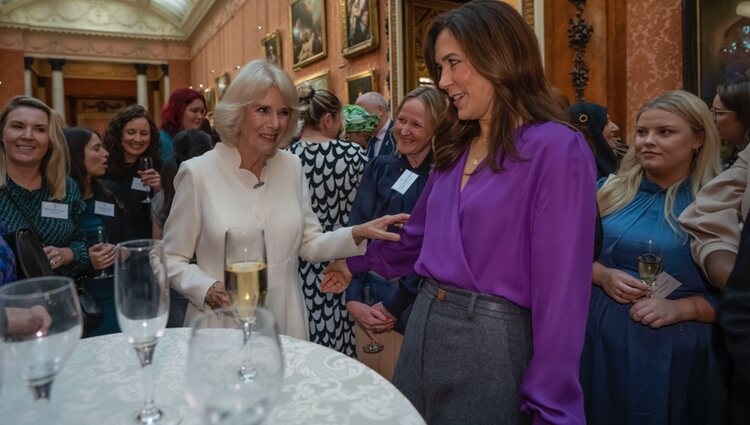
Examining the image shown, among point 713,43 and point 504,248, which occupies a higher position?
point 713,43

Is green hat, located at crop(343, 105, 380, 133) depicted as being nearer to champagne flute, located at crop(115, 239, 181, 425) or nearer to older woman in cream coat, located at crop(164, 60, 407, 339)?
older woman in cream coat, located at crop(164, 60, 407, 339)

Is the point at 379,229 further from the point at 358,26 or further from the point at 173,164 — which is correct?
the point at 358,26

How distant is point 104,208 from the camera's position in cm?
336

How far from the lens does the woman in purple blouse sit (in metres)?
1.23

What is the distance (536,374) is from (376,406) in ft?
1.42

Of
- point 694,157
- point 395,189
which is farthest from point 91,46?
point 694,157

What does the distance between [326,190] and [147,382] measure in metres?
2.43

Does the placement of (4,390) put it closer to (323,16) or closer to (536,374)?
(536,374)

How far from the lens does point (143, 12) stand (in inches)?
818

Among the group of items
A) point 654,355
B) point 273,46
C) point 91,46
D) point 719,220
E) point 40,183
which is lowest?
point 654,355

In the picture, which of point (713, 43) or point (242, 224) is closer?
point (242, 224)

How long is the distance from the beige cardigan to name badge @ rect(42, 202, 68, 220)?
2931 mm

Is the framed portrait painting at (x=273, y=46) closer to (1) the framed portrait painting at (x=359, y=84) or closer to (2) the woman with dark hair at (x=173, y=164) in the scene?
(1) the framed portrait painting at (x=359, y=84)

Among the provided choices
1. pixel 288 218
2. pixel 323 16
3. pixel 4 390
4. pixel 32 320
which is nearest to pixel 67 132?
pixel 288 218
